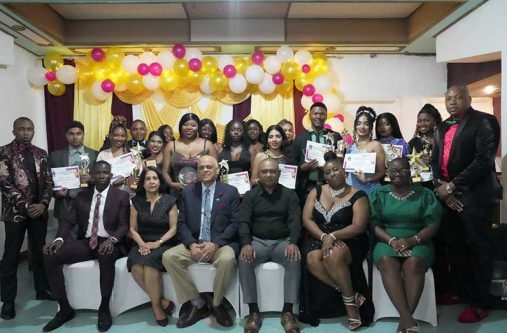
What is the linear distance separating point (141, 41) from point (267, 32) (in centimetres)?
189

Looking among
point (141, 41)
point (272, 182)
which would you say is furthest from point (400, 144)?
point (141, 41)

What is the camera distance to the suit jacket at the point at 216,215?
348cm

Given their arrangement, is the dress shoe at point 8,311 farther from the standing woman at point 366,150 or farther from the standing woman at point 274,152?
the standing woman at point 366,150

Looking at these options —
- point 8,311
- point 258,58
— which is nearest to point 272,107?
point 258,58

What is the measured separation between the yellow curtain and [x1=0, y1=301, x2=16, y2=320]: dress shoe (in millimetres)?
4379

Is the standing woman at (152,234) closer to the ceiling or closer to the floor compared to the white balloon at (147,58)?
closer to the floor

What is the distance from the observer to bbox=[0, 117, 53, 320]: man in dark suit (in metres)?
3.49

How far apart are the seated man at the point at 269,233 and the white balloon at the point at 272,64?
2.93 meters

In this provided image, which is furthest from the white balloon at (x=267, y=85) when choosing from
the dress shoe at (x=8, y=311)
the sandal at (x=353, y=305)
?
the dress shoe at (x=8, y=311)

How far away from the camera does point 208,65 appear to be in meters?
6.05

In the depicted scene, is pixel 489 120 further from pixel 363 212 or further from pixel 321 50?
pixel 321 50

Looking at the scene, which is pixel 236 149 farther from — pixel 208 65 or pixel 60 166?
pixel 208 65

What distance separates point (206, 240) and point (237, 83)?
3.27 meters

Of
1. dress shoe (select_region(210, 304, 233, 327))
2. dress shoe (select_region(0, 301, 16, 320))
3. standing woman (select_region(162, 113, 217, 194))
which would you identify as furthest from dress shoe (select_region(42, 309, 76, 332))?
standing woman (select_region(162, 113, 217, 194))
